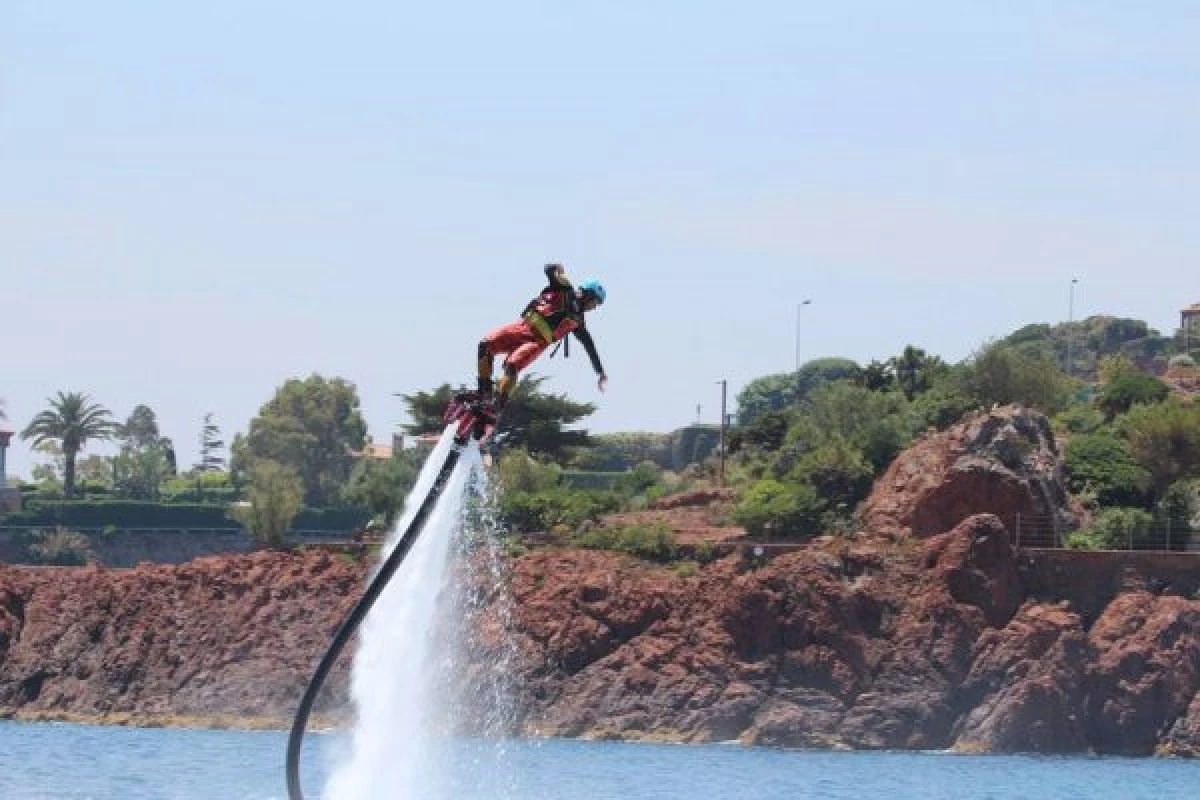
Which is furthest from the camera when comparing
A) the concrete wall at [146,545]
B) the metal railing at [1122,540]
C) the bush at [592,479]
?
the concrete wall at [146,545]

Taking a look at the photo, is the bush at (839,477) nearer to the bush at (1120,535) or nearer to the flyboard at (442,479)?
the bush at (1120,535)

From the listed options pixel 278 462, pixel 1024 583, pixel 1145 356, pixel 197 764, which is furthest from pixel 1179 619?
pixel 1145 356

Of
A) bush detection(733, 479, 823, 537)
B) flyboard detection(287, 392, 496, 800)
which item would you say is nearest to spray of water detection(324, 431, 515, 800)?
flyboard detection(287, 392, 496, 800)

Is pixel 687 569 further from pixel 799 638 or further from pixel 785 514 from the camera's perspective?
pixel 799 638

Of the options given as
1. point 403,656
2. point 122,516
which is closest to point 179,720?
point 403,656

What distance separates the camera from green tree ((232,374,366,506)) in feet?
586

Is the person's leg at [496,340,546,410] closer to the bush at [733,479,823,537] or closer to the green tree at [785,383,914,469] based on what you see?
the bush at [733,479,823,537]

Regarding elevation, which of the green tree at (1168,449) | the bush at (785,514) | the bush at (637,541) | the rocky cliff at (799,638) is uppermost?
the green tree at (1168,449)

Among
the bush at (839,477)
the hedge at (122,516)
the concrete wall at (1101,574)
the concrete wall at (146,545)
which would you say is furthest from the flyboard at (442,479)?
the hedge at (122,516)

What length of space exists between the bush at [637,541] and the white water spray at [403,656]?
4641 cm

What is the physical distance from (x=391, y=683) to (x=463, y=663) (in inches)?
1683

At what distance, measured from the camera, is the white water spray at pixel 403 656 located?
129 ft

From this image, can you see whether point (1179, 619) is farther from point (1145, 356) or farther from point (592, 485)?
point (1145, 356)

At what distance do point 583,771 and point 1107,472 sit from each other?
3229 cm
